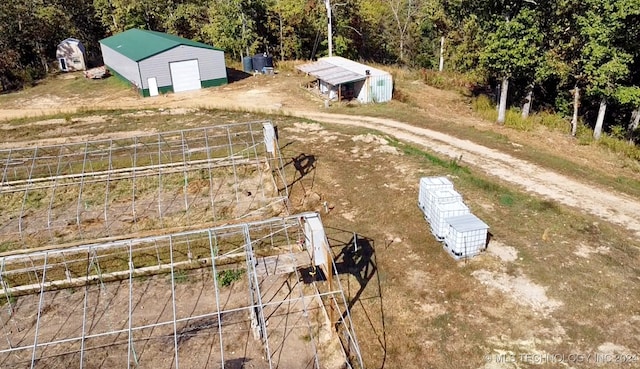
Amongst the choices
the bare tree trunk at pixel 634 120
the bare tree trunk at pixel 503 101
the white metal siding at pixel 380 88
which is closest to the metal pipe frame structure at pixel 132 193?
the white metal siding at pixel 380 88

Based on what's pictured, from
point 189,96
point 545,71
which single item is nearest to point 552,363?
point 545,71

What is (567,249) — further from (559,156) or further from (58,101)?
(58,101)

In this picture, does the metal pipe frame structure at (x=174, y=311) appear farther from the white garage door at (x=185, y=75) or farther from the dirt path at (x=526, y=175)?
the white garage door at (x=185, y=75)

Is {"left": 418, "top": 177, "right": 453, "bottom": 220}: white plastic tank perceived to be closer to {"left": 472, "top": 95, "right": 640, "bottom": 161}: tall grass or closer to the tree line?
the tree line

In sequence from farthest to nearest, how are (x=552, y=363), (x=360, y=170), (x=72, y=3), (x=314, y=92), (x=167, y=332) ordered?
(x=72, y=3) → (x=314, y=92) → (x=360, y=170) → (x=167, y=332) → (x=552, y=363)

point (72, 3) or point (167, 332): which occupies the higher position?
point (72, 3)

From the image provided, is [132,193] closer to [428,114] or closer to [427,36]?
[428,114]
